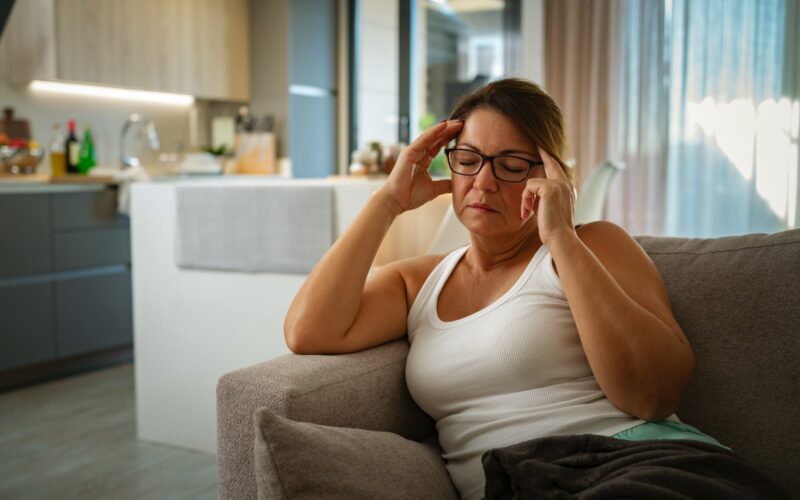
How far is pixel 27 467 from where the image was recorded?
2600mm

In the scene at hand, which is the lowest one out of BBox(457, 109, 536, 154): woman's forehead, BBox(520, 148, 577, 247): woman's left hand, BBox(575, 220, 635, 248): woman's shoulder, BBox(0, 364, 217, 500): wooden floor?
BBox(0, 364, 217, 500): wooden floor

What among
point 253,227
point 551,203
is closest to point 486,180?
point 551,203

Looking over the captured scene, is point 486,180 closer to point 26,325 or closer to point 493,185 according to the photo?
point 493,185

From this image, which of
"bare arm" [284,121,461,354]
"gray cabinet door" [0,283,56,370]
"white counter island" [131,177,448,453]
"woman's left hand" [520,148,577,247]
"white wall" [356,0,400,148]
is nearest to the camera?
"woman's left hand" [520,148,577,247]

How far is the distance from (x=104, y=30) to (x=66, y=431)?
2607 millimetres

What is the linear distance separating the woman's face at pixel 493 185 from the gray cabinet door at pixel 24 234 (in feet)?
9.80

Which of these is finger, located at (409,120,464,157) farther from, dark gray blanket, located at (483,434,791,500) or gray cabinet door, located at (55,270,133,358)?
gray cabinet door, located at (55,270,133,358)

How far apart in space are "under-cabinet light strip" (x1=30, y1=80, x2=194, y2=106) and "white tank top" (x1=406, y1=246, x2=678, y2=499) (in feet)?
13.2

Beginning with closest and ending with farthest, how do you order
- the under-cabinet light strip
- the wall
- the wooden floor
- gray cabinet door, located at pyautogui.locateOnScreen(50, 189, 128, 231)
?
1. the wooden floor
2. gray cabinet door, located at pyautogui.locateOnScreen(50, 189, 128, 231)
3. the under-cabinet light strip
4. the wall

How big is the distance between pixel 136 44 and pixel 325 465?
4.38 metres

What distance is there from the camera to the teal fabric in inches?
44.9

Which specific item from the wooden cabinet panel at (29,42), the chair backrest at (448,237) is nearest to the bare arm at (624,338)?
the chair backrest at (448,237)

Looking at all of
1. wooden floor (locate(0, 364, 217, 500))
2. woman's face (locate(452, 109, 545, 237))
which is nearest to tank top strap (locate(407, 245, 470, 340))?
woman's face (locate(452, 109, 545, 237))

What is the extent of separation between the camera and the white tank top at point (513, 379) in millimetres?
1194
